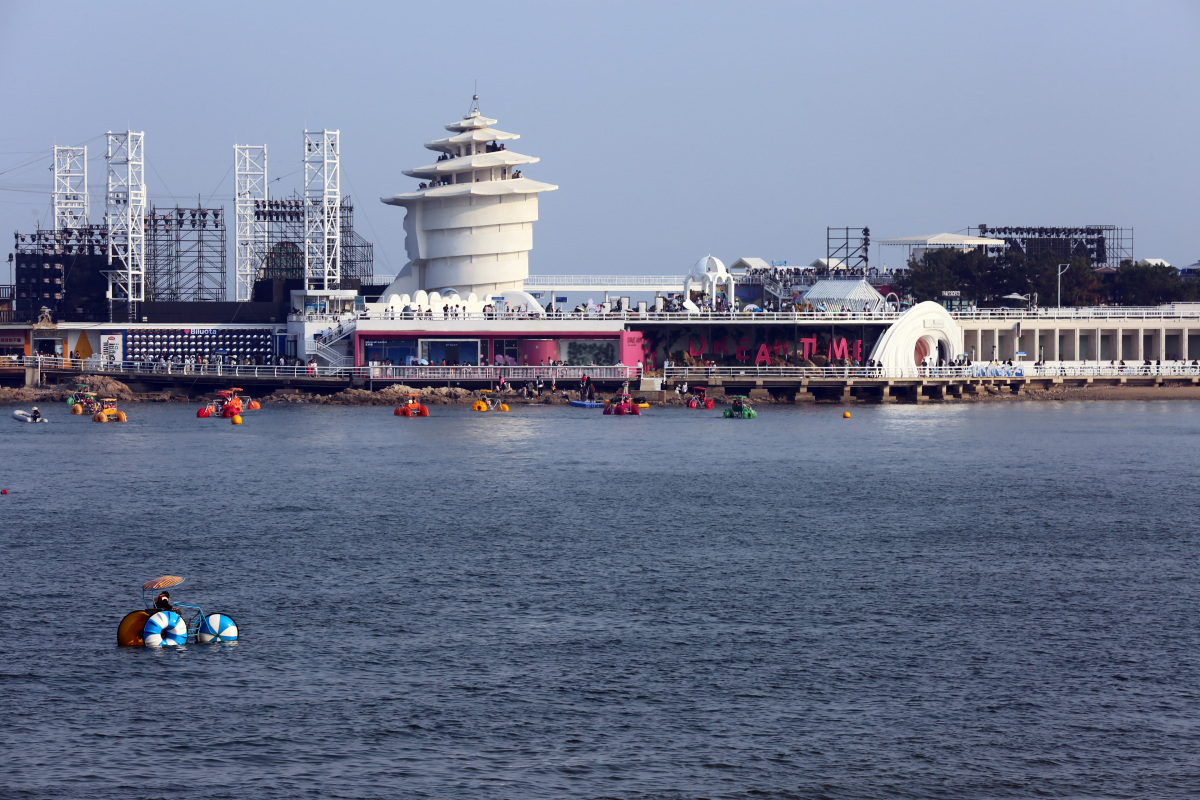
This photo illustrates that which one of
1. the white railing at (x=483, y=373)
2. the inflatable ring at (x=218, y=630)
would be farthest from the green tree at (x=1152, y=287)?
the inflatable ring at (x=218, y=630)

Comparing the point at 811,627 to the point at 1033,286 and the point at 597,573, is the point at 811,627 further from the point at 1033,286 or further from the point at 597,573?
the point at 1033,286

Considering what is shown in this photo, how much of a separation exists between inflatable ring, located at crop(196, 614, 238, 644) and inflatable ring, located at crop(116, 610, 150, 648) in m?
1.30

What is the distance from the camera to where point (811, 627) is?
34.2 meters

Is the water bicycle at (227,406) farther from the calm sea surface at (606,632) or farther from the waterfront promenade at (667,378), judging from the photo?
the calm sea surface at (606,632)

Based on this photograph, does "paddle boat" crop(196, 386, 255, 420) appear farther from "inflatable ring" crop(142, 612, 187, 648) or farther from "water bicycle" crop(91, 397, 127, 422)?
"inflatable ring" crop(142, 612, 187, 648)

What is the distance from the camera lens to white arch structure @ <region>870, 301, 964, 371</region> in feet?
344

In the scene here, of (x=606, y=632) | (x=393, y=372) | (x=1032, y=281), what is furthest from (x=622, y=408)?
(x=606, y=632)

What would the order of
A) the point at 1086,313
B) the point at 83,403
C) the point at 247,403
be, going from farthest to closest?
the point at 1086,313 < the point at 247,403 < the point at 83,403

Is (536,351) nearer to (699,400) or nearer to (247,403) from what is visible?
(699,400)

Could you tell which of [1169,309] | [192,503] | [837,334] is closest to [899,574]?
[192,503]

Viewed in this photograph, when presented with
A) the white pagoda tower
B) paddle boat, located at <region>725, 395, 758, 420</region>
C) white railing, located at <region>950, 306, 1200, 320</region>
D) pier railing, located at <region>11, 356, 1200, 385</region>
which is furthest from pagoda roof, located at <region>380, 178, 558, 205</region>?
white railing, located at <region>950, 306, 1200, 320</region>

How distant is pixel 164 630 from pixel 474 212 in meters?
81.2

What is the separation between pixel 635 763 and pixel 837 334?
283 ft

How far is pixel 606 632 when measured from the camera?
1316 inches
